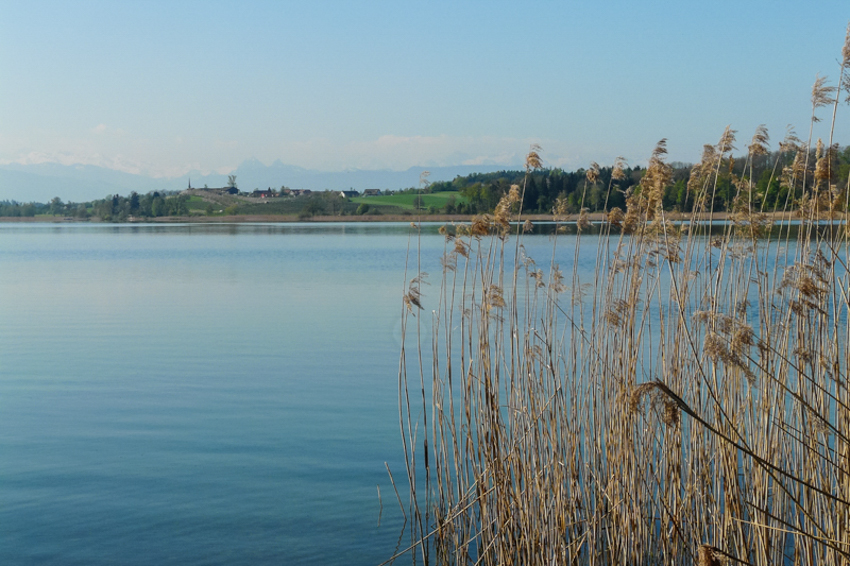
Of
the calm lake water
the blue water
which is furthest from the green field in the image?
the blue water

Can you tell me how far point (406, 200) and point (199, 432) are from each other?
101844 mm

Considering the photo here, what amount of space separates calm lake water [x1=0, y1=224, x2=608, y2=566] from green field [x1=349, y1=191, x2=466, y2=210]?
72187 millimetres

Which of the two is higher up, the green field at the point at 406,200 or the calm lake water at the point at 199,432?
the green field at the point at 406,200

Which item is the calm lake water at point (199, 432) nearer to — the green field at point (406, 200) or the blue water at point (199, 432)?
the blue water at point (199, 432)

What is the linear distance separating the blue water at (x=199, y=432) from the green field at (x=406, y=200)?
2857 inches

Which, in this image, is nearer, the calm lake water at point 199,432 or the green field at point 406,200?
the calm lake water at point 199,432

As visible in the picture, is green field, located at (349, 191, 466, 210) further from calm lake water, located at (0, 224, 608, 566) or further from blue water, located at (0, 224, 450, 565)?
blue water, located at (0, 224, 450, 565)

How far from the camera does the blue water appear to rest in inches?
236

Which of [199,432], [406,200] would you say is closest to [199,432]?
[199,432]

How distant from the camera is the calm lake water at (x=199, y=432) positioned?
235 inches

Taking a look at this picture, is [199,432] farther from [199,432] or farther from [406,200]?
[406,200]

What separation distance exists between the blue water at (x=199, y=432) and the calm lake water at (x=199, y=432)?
0.07 feet

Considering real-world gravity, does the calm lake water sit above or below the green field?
below

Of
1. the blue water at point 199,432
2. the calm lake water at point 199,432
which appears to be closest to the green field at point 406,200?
the calm lake water at point 199,432
